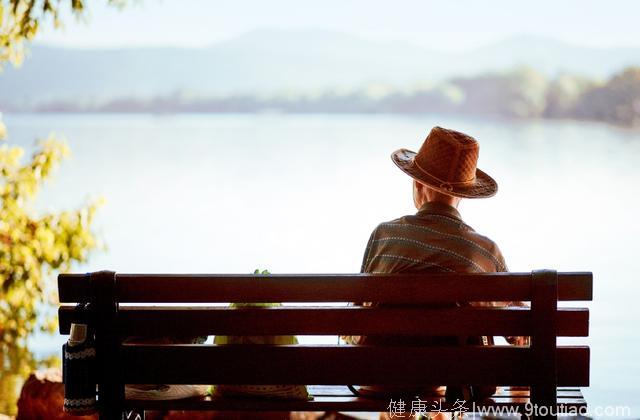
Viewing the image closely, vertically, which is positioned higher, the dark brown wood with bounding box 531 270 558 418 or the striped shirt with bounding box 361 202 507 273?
the striped shirt with bounding box 361 202 507 273

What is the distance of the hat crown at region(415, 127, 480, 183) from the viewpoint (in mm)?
3275

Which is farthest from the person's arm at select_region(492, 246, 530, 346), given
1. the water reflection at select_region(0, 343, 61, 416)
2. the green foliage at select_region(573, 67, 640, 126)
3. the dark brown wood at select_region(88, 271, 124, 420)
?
the green foliage at select_region(573, 67, 640, 126)

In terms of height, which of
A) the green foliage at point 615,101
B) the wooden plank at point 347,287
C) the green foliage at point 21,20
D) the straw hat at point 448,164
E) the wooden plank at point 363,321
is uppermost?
the green foliage at point 615,101

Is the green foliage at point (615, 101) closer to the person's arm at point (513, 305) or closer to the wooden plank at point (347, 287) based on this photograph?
the person's arm at point (513, 305)

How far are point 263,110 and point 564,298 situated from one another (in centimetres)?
1490

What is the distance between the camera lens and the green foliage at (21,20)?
5.04 m

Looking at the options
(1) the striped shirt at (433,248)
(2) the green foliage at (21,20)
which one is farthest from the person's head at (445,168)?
(2) the green foliage at (21,20)

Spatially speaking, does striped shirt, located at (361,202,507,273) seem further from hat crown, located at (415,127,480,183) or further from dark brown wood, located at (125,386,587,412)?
dark brown wood, located at (125,386,587,412)

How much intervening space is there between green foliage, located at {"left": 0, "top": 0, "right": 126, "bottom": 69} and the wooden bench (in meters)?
2.20

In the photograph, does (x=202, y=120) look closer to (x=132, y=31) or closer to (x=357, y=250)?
(x=132, y=31)

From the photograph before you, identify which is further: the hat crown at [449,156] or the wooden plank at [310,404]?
the hat crown at [449,156]

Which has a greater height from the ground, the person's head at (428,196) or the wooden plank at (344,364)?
the person's head at (428,196)

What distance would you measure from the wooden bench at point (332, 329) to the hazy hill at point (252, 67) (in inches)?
537

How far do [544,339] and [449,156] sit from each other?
63cm
